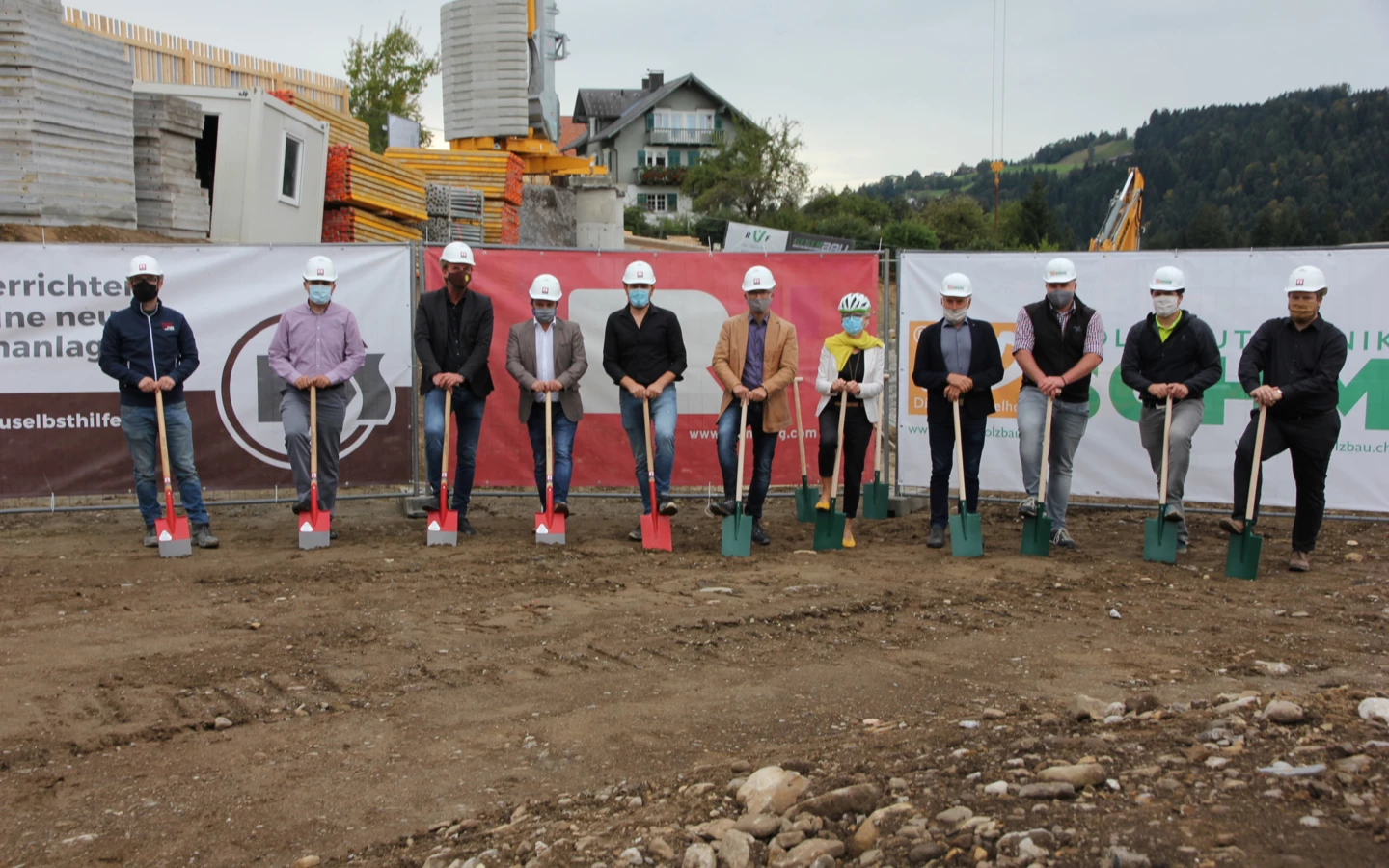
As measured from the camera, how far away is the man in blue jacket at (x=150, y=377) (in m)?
8.78

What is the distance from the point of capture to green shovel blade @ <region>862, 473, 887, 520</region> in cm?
1016

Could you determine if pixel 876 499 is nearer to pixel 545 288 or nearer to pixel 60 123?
pixel 545 288

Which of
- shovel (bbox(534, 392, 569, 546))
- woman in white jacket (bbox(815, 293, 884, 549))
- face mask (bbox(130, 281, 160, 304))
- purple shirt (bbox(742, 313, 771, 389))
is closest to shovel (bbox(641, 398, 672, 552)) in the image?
shovel (bbox(534, 392, 569, 546))

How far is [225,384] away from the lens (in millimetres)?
9984

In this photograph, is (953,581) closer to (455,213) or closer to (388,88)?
(455,213)

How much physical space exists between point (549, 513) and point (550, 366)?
118 centimetres

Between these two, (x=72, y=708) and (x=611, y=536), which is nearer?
(x=72, y=708)

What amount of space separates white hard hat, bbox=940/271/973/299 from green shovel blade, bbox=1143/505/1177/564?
2147 millimetres

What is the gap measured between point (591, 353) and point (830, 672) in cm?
511

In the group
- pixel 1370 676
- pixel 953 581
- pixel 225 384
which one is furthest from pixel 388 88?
pixel 1370 676

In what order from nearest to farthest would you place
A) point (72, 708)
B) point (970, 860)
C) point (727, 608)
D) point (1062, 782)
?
point (970, 860)
point (1062, 782)
point (72, 708)
point (727, 608)

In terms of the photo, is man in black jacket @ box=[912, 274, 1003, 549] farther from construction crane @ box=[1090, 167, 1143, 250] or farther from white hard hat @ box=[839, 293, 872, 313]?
construction crane @ box=[1090, 167, 1143, 250]

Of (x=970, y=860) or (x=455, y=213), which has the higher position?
(x=455, y=213)

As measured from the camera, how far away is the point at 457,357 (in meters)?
9.38
